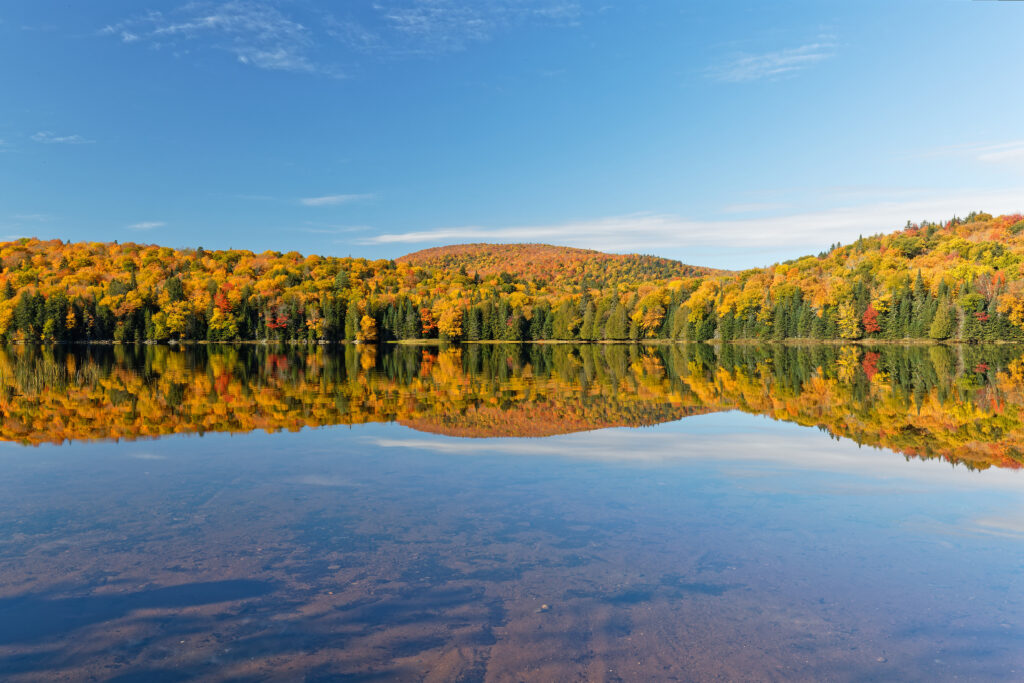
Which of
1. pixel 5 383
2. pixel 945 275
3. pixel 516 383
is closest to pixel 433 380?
pixel 516 383

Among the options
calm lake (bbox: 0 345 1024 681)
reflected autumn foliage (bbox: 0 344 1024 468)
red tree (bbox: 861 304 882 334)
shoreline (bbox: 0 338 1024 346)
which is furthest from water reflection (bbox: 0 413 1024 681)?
red tree (bbox: 861 304 882 334)

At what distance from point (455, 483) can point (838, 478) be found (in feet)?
21.4

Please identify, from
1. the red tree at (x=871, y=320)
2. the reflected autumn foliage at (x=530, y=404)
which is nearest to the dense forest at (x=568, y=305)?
the red tree at (x=871, y=320)

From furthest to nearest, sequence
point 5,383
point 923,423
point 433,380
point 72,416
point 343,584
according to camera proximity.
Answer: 1. point 433,380
2. point 5,383
3. point 72,416
4. point 923,423
5. point 343,584

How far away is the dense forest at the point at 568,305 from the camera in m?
97.5

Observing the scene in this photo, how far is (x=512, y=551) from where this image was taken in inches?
306

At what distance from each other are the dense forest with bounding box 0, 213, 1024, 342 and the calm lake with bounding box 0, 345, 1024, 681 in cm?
9396

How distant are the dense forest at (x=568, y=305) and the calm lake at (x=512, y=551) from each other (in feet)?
308

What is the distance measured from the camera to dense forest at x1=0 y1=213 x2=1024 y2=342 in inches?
3839

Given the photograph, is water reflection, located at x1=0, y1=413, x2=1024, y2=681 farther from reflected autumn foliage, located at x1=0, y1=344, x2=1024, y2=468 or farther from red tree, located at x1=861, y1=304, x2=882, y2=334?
red tree, located at x1=861, y1=304, x2=882, y2=334

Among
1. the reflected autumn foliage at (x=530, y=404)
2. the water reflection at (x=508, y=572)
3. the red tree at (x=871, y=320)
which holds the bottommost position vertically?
the water reflection at (x=508, y=572)

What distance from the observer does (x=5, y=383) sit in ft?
97.9

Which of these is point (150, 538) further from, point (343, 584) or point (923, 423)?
point (923, 423)

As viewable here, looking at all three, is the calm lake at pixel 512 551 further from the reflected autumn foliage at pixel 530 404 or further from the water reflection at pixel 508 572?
the reflected autumn foliage at pixel 530 404
